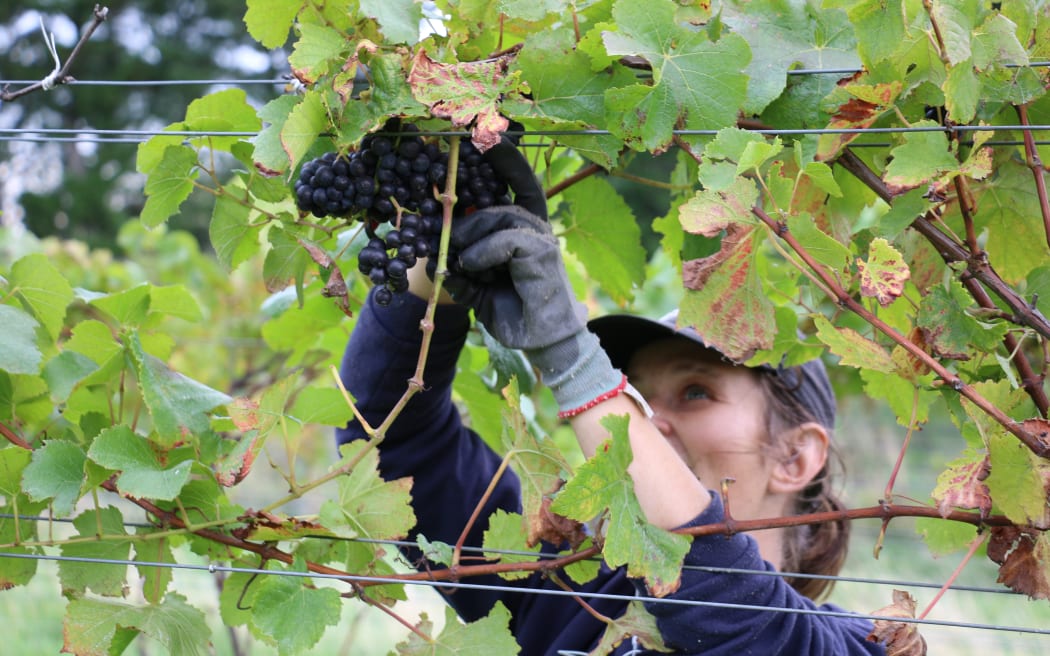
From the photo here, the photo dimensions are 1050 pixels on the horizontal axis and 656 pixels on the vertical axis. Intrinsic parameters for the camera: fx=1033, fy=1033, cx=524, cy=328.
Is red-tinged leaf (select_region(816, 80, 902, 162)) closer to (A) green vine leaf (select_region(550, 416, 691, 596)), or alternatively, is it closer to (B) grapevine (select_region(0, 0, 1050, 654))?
(B) grapevine (select_region(0, 0, 1050, 654))

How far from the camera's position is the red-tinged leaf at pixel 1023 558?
1.01 metres

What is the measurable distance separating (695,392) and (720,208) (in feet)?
2.46

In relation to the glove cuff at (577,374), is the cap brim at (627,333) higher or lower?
Result: lower

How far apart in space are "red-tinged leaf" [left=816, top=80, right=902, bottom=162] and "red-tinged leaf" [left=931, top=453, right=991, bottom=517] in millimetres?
339

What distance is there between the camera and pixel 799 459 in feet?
5.84

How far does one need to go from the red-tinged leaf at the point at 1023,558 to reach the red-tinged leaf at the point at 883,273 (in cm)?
29

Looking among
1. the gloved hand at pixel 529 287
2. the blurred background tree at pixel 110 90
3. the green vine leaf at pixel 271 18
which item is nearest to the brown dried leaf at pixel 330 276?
the gloved hand at pixel 529 287

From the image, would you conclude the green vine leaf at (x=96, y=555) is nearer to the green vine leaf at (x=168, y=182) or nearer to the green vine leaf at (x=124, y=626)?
the green vine leaf at (x=124, y=626)

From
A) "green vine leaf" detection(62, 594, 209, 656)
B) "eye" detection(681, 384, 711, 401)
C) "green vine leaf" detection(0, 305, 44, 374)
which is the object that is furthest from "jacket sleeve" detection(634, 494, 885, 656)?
"green vine leaf" detection(0, 305, 44, 374)

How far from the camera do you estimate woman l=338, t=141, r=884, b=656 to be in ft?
3.77

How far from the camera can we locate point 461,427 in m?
1.73

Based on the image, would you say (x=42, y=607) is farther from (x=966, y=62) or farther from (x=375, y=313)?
(x=966, y=62)

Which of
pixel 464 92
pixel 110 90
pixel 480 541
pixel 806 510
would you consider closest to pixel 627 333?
pixel 480 541

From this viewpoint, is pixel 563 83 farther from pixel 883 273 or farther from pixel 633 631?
pixel 633 631
